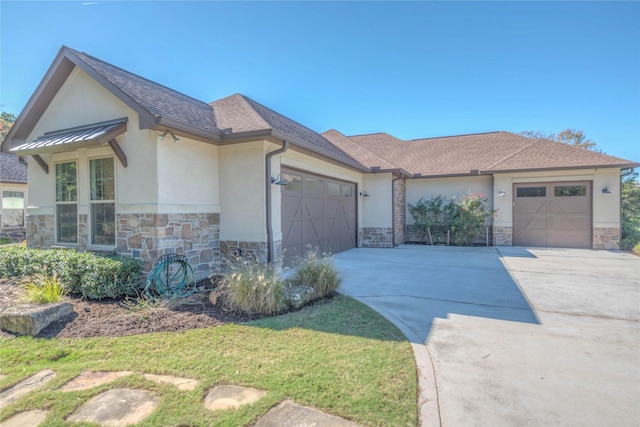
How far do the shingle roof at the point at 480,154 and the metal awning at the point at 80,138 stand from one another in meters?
10.7

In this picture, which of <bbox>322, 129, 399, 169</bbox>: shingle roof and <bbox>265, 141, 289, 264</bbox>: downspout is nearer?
<bbox>265, 141, 289, 264</bbox>: downspout

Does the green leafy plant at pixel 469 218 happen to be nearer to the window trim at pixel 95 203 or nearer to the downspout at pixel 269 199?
the downspout at pixel 269 199

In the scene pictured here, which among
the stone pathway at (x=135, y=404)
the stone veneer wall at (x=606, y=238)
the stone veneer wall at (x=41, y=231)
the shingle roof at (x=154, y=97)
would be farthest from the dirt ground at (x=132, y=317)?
the stone veneer wall at (x=606, y=238)

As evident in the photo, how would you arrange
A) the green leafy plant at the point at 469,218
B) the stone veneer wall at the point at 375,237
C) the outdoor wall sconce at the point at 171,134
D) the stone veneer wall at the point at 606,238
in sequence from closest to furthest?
the outdoor wall sconce at the point at 171,134 → the stone veneer wall at the point at 606,238 → the stone veneer wall at the point at 375,237 → the green leafy plant at the point at 469,218

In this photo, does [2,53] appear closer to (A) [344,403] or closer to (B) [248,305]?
(B) [248,305]

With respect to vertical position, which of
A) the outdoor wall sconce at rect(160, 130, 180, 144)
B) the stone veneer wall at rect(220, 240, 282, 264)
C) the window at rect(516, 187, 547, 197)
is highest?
the outdoor wall sconce at rect(160, 130, 180, 144)

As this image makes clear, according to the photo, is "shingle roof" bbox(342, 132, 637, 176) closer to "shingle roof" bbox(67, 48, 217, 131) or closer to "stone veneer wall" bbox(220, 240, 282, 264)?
"shingle roof" bbox(67, 48, 217, 131)

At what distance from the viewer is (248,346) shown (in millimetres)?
3783

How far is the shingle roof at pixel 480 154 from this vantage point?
12227 mm

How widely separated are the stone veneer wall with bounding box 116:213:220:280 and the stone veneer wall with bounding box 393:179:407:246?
7996 millimetres

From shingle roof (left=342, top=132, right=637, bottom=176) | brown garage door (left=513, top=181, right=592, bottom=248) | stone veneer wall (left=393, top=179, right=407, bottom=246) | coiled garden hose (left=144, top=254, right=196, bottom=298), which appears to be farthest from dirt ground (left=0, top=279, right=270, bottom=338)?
brown garage door (left=513, top=181, right=592, bottom=248)

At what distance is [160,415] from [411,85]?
13560 mm

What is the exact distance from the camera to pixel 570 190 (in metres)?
12.4

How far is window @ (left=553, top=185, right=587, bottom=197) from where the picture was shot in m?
12.2
